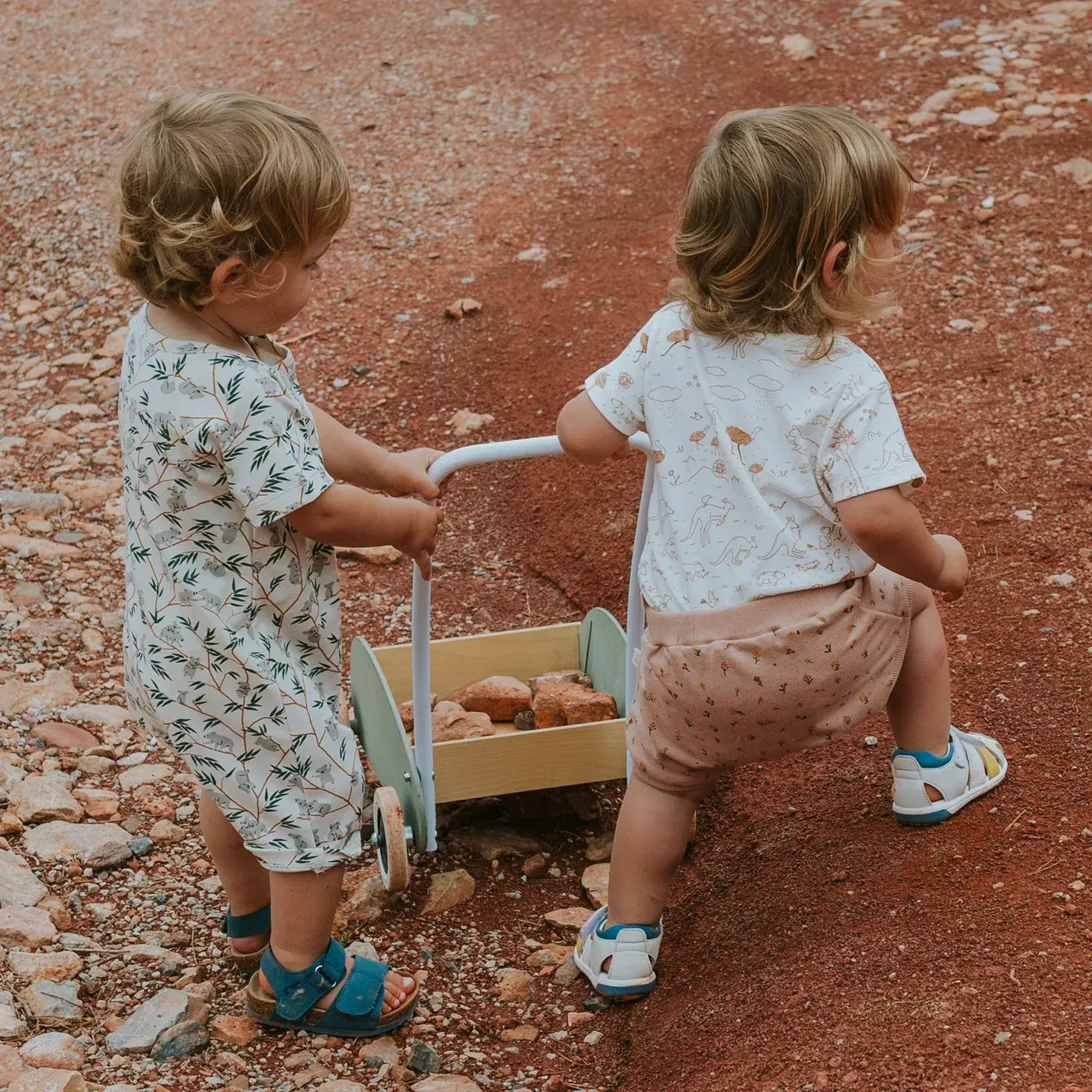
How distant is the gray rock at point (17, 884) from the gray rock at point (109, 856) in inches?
4.4

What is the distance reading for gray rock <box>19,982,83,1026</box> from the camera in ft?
7.36

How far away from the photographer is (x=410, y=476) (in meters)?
2.22

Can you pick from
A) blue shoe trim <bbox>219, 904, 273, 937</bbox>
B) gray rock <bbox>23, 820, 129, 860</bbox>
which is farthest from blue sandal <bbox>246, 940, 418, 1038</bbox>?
gray rock <bbox>23, 820, 129, 860</bbox>

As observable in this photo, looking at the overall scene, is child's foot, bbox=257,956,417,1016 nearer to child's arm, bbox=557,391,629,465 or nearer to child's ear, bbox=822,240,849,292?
child's arm, bbox=557,391,629,465

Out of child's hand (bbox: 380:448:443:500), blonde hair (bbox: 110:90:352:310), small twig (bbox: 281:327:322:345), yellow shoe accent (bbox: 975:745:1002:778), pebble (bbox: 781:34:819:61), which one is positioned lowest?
small twig (bbox: 281:327:322:345)

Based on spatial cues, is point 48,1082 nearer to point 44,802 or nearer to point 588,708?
point 44,802

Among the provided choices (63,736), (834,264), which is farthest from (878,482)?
(63,736)

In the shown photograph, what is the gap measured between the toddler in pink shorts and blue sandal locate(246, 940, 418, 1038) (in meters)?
0.54

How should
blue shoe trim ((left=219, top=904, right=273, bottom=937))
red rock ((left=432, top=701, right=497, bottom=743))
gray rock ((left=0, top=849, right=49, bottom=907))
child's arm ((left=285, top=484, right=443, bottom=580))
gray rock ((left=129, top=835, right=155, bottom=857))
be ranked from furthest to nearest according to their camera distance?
1. red rock ((left=432, top=701, right=497, bottom=743))
2. gray rock ((left=129, top=835, right=155, bottom=857))
3. gray rock ((left=0, top=849, right=49, bottom=907))
4. blue shoe trim ((left=219, top=904, right=273, bottom=937))
5. child's arm ((left=285, top=484, right=443, bottom=580))

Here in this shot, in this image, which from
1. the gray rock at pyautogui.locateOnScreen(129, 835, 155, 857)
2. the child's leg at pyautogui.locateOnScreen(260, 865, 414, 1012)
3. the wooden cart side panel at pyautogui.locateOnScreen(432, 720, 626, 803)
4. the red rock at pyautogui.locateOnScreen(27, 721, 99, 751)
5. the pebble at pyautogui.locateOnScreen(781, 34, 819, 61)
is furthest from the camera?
the pebble at pyautogui.locateOnScreen(781, 34, 819, 61)

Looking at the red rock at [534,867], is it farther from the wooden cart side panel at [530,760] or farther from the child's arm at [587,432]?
the child's arm at [587,432]

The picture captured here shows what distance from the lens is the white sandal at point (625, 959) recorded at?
7.47ft

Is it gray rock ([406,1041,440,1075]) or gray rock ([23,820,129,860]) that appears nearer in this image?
gray rock ([406,1041,440,1075])

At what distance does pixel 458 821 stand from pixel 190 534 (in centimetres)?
117
